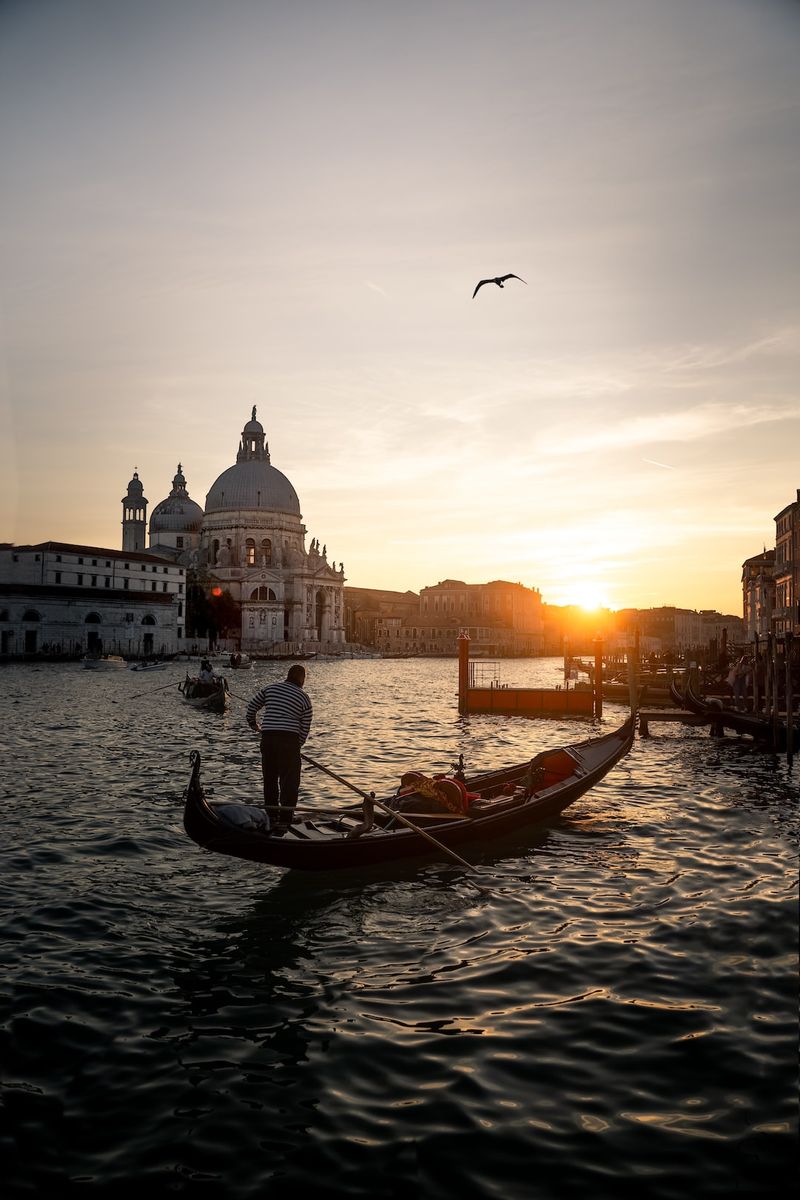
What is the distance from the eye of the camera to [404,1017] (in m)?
5.41

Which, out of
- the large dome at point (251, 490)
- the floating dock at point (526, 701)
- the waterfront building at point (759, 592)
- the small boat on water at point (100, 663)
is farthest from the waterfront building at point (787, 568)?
the large dome at point (251, 490)

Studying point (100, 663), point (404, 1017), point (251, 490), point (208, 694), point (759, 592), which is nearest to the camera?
point (404, 1017)

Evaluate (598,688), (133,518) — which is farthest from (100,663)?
(133,518)

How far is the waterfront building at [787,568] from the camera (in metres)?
40.4

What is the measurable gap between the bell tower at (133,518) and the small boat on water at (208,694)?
7509 centimetres

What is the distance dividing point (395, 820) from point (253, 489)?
9248 centimetres

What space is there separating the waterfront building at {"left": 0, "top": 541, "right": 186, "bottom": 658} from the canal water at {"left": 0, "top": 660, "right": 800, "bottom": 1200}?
55455 mm

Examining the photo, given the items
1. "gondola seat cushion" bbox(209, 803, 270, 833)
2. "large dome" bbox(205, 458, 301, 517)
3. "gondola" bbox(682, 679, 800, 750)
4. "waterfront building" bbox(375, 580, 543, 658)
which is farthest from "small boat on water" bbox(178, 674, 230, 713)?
"waterfront building" bbox(375, 580, 543, 658)

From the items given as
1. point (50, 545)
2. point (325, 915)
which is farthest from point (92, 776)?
point (50, 545)

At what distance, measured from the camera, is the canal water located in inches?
158

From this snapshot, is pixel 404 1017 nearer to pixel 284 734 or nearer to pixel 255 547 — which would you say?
pixel 284 734

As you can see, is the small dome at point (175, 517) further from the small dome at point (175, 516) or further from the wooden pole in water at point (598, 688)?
the wooden pole in water at point (598, 688)

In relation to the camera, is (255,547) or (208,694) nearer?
(208,694)

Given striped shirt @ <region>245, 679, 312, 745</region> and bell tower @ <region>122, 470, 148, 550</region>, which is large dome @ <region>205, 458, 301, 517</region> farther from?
striped shirt @ <region>245, 679, 312, 745</region>
